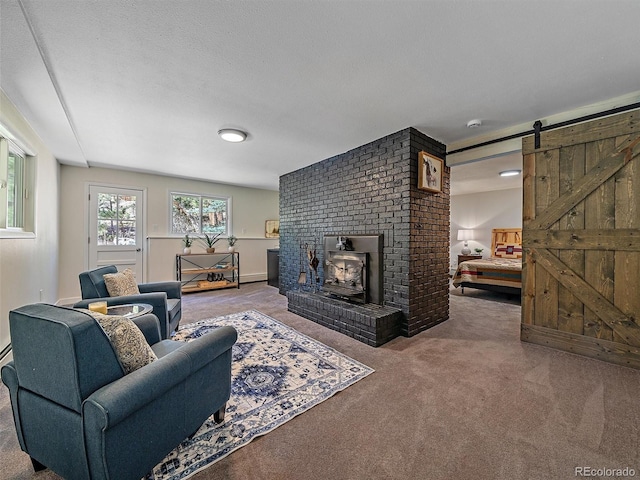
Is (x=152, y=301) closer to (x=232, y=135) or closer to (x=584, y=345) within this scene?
(x=232, y=135)

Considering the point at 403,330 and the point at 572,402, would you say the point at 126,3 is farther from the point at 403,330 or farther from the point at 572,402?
the point at 572,402

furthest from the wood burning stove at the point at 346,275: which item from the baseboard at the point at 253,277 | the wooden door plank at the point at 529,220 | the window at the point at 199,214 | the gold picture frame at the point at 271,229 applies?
the window at the point at 199,214

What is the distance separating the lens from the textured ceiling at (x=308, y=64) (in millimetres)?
1568

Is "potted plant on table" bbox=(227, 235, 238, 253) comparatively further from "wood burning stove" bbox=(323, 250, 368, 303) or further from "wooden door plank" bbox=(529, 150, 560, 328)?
"wooden door plank" bbox=(529, 150, 560, 328)

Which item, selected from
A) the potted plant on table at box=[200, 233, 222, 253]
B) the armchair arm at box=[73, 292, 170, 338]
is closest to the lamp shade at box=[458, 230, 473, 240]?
the potted plant on table at box=[200, 233, 222, 253]

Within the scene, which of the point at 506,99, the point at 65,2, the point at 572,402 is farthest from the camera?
the point at 506,99

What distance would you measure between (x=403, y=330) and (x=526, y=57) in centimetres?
272

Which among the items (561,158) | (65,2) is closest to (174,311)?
(65,2)

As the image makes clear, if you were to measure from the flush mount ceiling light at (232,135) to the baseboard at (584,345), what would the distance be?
3.91 metres

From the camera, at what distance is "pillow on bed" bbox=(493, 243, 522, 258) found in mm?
6632

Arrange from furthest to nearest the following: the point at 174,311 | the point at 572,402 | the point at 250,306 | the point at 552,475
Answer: the point at 250,306
the point at 174,311
the point at 572,402
the point at 552,475

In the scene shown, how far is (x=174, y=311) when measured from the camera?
9.80ft

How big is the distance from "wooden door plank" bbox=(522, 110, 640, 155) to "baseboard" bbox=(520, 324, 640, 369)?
1.90 metres

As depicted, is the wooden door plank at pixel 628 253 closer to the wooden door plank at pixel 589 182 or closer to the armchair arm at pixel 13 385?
the wooden door plank at pixel 589 182
